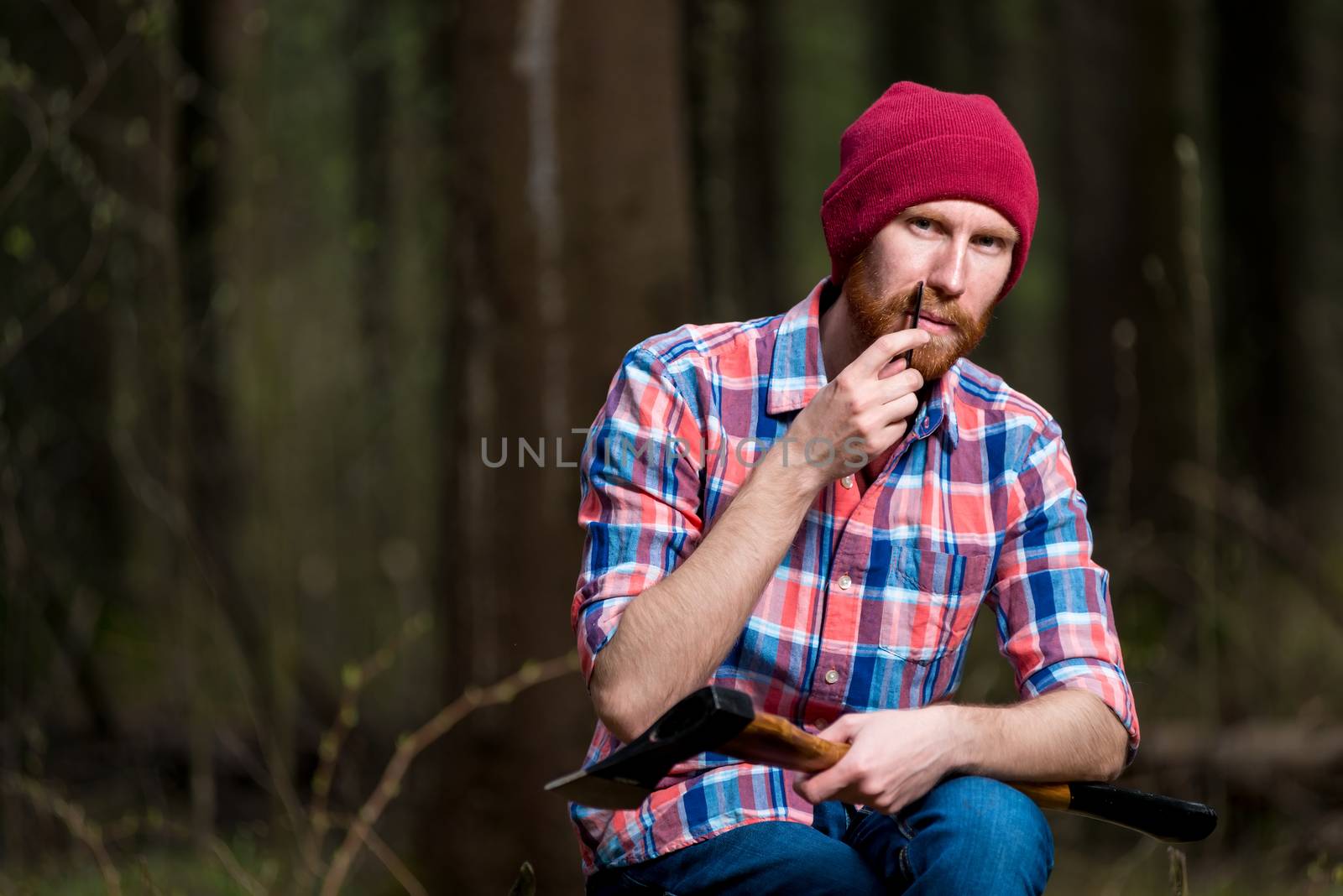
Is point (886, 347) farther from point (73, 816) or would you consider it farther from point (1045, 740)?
point (73, 816)

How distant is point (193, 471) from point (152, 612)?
813 millimetres

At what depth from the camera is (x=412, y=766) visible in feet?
15.8

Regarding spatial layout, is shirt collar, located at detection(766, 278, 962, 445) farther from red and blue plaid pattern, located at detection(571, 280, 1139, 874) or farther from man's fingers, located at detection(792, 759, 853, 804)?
man's fingers, located at detection(792, 759, 853, 804)

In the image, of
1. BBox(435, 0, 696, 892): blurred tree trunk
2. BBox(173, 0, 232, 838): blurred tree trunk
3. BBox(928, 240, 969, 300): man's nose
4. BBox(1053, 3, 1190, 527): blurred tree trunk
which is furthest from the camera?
BBox(1053, 3, 1190, 527): blurred tree trunk

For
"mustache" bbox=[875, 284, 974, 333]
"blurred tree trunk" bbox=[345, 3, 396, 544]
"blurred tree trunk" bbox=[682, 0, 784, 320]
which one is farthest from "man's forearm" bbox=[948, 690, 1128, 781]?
"blurred tree trunk" bbox=[345, 3, 396, 544]

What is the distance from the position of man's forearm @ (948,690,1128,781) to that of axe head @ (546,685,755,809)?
40cm

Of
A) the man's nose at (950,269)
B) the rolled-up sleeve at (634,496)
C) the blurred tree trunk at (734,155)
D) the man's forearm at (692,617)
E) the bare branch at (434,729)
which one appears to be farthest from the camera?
Result: the blurred tree trunk at (734,155)

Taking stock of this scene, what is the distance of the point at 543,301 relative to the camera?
3.47 metres

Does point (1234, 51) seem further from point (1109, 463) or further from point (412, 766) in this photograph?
point (412, 766)

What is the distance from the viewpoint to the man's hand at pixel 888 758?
68.9 inches

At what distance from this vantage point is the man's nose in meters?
2.06

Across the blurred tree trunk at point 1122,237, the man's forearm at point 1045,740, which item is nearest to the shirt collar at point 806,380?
the man's forearm at point 1045,740

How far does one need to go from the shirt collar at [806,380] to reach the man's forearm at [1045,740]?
1.45ft

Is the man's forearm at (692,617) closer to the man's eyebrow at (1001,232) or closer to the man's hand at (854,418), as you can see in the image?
the man's hand at (854,418)
